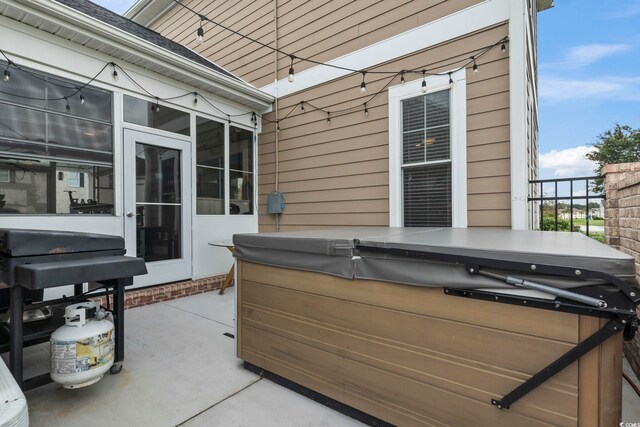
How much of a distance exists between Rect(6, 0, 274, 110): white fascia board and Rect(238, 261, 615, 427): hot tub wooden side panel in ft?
10.3

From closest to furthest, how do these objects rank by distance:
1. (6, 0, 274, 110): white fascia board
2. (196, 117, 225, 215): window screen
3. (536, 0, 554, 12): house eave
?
(6, 0, 274, 110): white fascia board
(196, 117, 225, 215): window screen
(536, 0, 554, 12): house eave

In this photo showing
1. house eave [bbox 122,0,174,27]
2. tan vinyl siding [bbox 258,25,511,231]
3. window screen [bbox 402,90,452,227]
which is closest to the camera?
tan vinyl siding [bbox 258,25,511,231]

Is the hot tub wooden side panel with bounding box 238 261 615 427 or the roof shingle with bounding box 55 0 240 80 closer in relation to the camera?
the hot tub wooden side panel with bounding box 238 261 615 427

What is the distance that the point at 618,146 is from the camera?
57.2ft

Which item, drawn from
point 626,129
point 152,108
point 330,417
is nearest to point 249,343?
point 330,417

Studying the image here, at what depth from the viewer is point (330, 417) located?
177 centimetres

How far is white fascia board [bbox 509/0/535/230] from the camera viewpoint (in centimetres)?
310

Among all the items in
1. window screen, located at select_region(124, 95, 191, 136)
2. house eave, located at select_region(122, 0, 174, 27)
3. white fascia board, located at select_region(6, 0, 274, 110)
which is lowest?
window screen, located at select_region(124, 95, 191, 136)

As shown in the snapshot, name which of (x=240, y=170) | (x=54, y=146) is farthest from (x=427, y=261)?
(x=240, y=170)

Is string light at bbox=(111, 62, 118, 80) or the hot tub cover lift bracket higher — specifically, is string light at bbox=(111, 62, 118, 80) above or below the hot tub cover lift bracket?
above

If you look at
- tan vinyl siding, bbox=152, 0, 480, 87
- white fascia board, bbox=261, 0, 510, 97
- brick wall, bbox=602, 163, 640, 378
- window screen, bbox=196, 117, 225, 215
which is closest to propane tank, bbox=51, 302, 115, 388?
window screen, bbox=196, 117, 225, 215

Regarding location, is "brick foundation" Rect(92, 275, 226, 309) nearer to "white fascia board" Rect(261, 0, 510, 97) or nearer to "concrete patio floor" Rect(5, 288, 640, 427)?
"concrete patio floor" Rect(5, 288, 640, 427)

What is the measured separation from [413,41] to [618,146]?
2065 cm

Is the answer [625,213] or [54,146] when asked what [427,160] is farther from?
[54,146]
